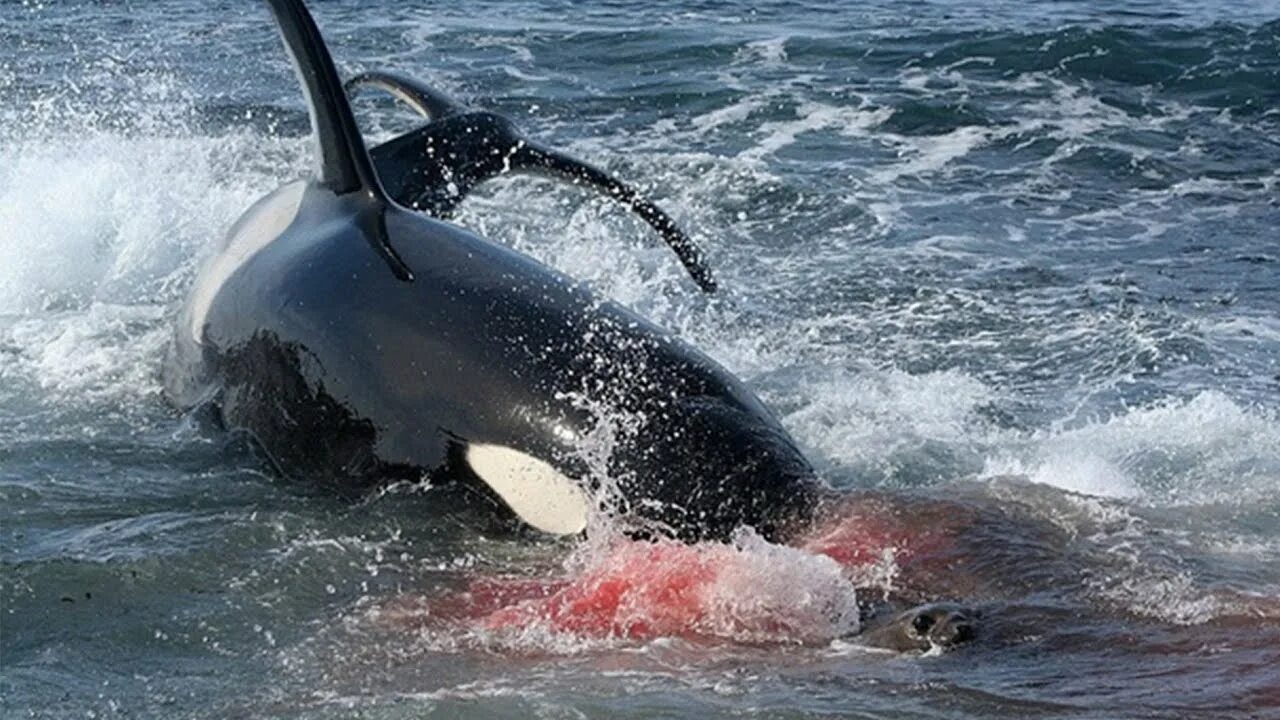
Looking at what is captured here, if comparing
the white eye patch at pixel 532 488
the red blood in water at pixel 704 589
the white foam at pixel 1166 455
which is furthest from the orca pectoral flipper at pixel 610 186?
the red blood in water at pixel 704 589

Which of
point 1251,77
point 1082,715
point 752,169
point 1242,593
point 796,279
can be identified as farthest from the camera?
point 1251,77

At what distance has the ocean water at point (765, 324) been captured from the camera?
25.1 feet

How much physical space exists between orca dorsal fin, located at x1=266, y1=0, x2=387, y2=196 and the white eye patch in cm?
218

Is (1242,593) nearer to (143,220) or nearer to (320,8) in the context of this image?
(143,220)

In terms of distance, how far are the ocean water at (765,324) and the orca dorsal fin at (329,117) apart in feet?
5.37

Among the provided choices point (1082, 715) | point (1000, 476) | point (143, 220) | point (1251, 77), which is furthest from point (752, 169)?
point (1082, 715)

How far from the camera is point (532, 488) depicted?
9055mm

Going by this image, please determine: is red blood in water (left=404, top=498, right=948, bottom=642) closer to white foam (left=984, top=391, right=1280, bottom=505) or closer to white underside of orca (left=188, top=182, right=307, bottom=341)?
white foam (left=984, top=391, right=1280, bottom=505)

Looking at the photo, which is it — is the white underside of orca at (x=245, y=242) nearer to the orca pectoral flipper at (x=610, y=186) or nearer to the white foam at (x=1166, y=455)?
the orca pectoral flipper at (x=610, y=186)

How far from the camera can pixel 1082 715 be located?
6.73 meters

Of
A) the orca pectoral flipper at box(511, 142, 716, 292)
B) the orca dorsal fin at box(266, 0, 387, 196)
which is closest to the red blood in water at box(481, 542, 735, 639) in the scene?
the orca dorsal fin at box(266, 0, 387, 196)

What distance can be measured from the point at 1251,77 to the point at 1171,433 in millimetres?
14649

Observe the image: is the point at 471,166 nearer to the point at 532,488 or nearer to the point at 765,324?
the point at 765,324

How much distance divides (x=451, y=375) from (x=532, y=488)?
77 cm
